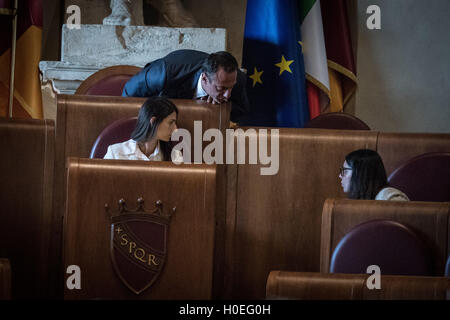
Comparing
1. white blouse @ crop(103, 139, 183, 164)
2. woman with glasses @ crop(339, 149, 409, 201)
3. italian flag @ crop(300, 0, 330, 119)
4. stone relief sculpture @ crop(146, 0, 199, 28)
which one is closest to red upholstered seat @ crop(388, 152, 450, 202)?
woman with glasses @ crop(339, 149, 409, 201)

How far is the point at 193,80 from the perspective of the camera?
2754 millimetres

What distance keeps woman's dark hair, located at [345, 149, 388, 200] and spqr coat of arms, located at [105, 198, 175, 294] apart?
685 millimetres

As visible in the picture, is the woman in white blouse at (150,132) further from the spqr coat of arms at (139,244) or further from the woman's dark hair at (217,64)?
the spqr coat of arms at (139,244)

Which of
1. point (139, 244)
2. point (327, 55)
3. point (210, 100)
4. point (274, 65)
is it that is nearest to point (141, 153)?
point (210, 100)

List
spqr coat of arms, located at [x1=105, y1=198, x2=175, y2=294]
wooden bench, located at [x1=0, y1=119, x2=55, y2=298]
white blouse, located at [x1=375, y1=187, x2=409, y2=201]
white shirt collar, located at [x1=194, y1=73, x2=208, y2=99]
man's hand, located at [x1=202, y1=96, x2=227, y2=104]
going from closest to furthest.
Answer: spqr coat of arms, located at [x1=105, y1=198, x2=175, y2=294] → white blouse, located at [x1=375, y1=187, x2=409, y2=201] → wooden bench, located at [x1=0, y1=119, x2=55, y2=298] → man's hand, located at [x1=202, y1=96, x2=227, y2=104] → white shirt collar, located at [x1=194, y1=73, x2=208, y2=99]

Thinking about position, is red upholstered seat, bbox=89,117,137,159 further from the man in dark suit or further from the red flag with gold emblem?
the red flag with gold emblem

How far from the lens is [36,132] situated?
2.41 metres

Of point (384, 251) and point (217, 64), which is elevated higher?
point (217, 64)

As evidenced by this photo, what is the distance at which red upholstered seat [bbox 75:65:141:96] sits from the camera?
300 cm

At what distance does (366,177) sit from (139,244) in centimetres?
79

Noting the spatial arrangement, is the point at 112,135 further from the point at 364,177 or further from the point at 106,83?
the point at 364,177

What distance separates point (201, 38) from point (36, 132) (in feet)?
4.58
